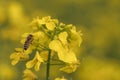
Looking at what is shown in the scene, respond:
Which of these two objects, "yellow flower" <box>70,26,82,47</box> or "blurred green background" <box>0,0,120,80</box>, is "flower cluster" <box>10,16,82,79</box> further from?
"blurred green background" <box>0,0,120,80</box>

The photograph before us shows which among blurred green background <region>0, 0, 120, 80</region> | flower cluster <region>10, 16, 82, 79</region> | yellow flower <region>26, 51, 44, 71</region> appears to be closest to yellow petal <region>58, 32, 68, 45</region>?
flower cluster <region>10, 16, 82, 79</region>

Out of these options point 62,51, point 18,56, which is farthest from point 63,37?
point 18,56

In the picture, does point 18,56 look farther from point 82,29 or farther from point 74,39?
point 82,29

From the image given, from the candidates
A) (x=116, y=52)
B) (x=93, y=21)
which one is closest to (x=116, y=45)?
(x=116, y=52)

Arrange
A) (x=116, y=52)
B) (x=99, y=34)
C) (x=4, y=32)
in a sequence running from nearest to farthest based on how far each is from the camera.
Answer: (x=4, y=32)
(x=116, y=52)
(x=99, y=34)

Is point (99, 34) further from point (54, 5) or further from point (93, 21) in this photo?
point (54, 5)

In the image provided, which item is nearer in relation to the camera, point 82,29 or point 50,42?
point 50,42

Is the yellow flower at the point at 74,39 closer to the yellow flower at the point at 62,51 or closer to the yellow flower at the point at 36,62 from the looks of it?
the yellow flower at the point at 62,51
